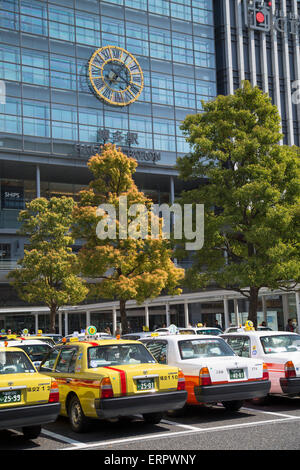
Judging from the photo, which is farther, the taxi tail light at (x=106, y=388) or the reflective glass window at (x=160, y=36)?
the reflective glass window at (x=160, y=36)

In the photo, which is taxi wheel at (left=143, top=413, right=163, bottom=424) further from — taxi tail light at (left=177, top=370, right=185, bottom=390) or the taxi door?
the taxi door

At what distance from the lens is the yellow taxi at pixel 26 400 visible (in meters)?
7.75

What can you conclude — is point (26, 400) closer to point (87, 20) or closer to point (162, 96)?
point (87, 20)

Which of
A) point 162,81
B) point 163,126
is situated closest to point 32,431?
point 163,126

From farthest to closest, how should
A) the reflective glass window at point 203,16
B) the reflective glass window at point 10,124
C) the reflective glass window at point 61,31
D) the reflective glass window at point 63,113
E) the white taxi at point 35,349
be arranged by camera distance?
the reflective glass window at point 203,16
the reflective glass window at point 61,31
the reflective glass window at point 63,113
the reflective glass window at point 10,124
the white taxi at point 35,349

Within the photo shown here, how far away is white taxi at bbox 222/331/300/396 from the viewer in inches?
392

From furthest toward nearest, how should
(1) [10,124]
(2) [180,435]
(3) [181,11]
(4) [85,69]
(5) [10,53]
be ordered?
(3) [181,11] → (4) [85,69] → (5) [10,53] → (1) [10,124] → (2) [180,435]

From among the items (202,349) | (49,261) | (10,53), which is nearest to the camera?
(202,349)

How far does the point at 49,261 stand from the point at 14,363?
22.1 metres

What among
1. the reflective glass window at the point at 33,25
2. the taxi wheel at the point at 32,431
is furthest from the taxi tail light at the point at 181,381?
the reflective glass window at the point at 33,25

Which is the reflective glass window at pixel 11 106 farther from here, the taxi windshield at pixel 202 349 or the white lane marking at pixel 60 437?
the white lane marking at pixel 60 437

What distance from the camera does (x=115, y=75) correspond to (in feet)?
155

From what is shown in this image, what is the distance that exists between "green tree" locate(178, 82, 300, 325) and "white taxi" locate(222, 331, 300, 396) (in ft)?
22.9
